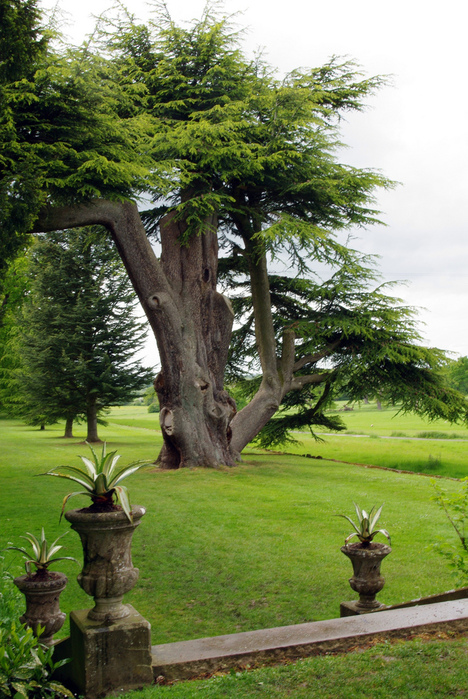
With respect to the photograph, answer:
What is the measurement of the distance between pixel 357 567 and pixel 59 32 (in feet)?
33.9

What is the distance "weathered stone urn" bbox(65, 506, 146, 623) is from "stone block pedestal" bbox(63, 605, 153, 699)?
0.10 meters

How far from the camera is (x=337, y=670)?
3529 millimetres

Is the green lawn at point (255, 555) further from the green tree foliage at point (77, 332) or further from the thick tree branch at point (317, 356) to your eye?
the green tree foliage at point (77, 332)

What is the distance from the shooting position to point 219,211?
1720 centimetres

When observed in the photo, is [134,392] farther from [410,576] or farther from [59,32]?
[410,576]

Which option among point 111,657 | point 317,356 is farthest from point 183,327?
point 111,657

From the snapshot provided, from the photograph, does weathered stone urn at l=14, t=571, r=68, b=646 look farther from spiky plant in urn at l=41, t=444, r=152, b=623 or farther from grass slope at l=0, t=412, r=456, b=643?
grass slope at l=0, t=412, r=456, b=643

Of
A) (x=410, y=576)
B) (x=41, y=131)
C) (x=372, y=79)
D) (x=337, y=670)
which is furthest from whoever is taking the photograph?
(x=372, y=79)

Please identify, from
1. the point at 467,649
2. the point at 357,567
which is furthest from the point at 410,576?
the point at 467,649

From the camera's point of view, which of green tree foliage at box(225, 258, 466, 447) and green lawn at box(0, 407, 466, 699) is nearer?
green lawn at box(0, 407, 466, 699)

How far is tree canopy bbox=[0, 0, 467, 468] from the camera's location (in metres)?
12.6

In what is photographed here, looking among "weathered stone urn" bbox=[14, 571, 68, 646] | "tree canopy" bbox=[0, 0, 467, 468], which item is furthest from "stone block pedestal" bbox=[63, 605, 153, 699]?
"tree canopy" bbox=[0, 0, 467, 468]

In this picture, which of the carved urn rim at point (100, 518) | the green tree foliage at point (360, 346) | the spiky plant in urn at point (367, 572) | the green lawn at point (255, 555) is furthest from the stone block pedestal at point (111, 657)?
the green tree foliage at point (360, 346)

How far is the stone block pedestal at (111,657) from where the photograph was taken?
3.43m
